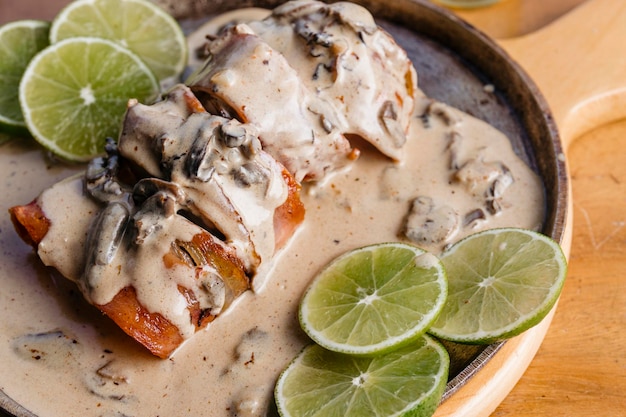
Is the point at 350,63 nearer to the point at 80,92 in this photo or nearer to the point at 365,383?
the point at 80,92

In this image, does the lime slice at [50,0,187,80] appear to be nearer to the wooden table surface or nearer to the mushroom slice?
the mushroom slice

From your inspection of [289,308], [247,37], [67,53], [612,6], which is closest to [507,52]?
[612,6]

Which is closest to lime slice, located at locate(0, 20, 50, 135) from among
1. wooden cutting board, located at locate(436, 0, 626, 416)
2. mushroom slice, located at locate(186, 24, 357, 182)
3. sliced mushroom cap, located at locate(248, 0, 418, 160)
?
mushroom slice, located at locate(186, 24, 357, 182)

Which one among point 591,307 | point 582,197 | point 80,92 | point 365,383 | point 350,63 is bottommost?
point 591,307

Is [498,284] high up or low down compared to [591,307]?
up

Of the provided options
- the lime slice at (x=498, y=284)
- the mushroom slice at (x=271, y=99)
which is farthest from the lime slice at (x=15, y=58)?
the lime slice at (x=498, y=284)

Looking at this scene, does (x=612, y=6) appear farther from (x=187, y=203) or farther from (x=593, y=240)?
(x=187, y=203)

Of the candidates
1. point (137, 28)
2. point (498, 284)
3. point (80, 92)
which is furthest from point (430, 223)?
point (137, 28)
